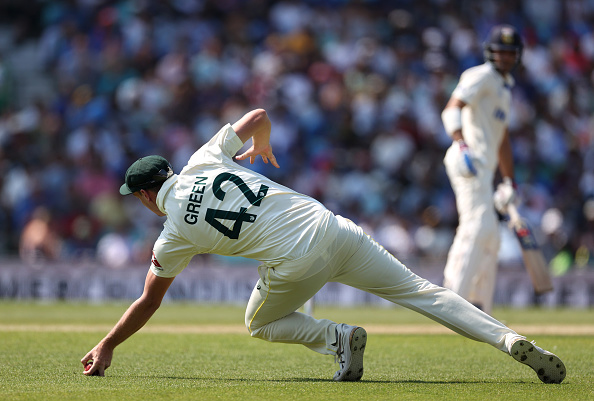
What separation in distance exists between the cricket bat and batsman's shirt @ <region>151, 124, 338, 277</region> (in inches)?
154

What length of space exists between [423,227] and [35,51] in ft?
33.2

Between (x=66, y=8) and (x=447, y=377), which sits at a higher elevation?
(x=66, y=8)

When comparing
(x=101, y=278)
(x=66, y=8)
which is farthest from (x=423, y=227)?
(x=66, y=8)

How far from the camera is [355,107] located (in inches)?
712

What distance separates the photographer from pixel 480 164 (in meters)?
8.62

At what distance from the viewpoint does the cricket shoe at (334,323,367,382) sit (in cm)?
553

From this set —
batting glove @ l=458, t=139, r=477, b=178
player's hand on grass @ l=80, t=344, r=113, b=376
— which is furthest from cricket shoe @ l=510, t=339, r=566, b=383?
batting glove @ l=458, t=139, r=477, b=178

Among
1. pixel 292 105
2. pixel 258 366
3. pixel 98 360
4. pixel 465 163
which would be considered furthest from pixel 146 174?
pixel 292 105

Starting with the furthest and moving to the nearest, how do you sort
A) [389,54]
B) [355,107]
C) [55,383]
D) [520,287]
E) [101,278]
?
[389,54] → [355,107] → [101,278] → [520,287] → [55,383]

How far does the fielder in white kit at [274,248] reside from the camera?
17.4 ft

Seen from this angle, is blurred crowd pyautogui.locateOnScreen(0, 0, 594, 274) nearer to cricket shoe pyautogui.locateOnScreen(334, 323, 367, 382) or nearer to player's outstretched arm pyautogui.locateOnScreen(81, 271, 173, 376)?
cricket shoe pyautogui.locateOnScreen(334, 323, 367, 382)

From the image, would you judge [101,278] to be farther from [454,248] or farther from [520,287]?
[454,248]

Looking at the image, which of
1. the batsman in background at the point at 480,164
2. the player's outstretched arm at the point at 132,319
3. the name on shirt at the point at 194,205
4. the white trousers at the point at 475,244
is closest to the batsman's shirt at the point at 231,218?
the name on shirt at the point at 194,205

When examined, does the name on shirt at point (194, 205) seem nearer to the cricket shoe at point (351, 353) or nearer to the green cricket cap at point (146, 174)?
the green cricket cap at point (146, 174)
